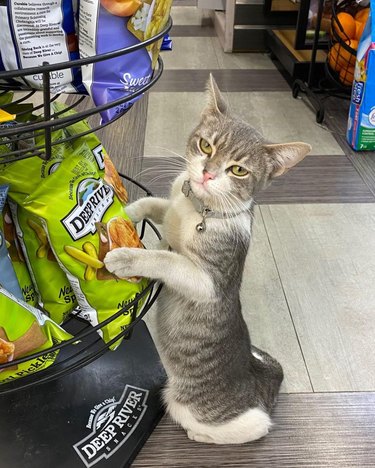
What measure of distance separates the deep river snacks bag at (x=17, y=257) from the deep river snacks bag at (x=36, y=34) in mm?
211

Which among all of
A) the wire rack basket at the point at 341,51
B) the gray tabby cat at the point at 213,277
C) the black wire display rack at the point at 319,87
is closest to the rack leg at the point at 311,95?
the black wire display rack at the point at 319,87

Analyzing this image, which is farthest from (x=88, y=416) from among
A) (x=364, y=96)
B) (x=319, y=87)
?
(x=319, y=87)

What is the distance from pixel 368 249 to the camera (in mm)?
1365

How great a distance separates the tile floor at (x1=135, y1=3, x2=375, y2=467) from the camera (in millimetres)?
1064

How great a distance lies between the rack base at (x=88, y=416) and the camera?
837 mm

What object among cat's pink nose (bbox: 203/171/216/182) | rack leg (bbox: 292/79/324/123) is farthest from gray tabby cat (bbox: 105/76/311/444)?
rack leg (bbox: 292/79/324/123)

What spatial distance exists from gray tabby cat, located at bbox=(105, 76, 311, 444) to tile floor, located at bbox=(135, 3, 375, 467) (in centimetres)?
9

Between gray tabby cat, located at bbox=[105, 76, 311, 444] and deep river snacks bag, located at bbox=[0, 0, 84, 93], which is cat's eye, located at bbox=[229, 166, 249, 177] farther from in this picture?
deep river snacks bag, located at bbox=[0, 0, 84, 93]

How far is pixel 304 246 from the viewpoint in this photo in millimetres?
1388

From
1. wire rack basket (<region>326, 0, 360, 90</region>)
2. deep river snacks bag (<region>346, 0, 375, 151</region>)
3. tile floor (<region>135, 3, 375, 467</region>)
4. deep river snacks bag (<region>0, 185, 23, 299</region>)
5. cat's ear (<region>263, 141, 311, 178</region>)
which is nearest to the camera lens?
deep river snacks bag (<region>0, 185, 23, 299</region>)

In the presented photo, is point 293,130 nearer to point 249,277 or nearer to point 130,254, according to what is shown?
point 249,277

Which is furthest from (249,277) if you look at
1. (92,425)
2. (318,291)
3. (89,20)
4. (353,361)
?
(89,20)

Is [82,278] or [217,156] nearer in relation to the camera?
[82,278]

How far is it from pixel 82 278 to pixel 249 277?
0.72 meters
